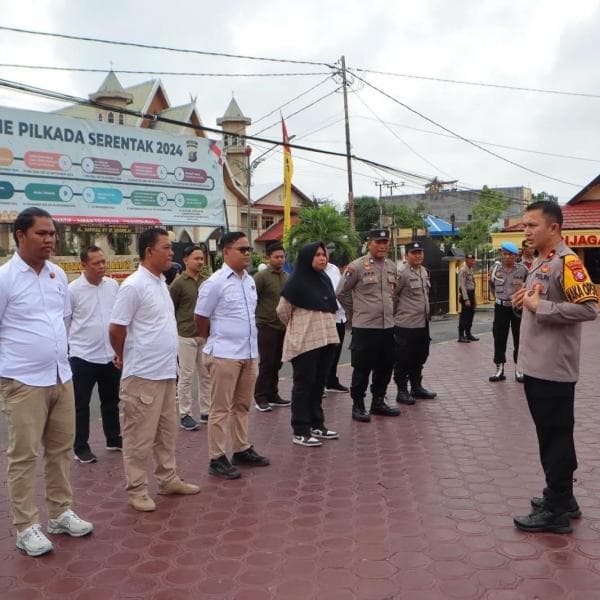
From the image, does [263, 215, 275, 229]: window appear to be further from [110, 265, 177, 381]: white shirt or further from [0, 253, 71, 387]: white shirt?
[0, 253, 71, 387]: white shirt

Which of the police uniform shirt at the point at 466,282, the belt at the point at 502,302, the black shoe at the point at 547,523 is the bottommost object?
the black shoe at the point at 547,523

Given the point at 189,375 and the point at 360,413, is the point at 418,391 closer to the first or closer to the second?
the point at 360,413

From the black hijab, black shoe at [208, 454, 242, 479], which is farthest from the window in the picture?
black shoe at [208, 454, 242, 479]

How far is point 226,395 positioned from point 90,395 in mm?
1366

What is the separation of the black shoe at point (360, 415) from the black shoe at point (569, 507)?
2.53 metres

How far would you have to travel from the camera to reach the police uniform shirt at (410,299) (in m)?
6.84

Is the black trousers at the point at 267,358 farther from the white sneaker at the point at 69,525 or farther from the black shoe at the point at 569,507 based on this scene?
the black shoe at the point at 569,507

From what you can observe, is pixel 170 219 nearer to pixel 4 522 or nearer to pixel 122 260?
pixel 122 260

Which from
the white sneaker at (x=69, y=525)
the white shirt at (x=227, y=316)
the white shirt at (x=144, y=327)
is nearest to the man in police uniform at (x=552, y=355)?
the white shirt at (x=227, y=316)

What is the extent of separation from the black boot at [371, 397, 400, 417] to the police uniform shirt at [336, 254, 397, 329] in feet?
2.78

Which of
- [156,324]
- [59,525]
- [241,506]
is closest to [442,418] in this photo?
[241,506]

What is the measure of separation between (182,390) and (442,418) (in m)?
2.67

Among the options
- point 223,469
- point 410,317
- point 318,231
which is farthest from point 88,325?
point 318,231

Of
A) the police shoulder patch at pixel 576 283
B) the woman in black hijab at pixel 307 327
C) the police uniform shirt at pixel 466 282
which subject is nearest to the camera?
the police shoulder patch at pixel 576 283
